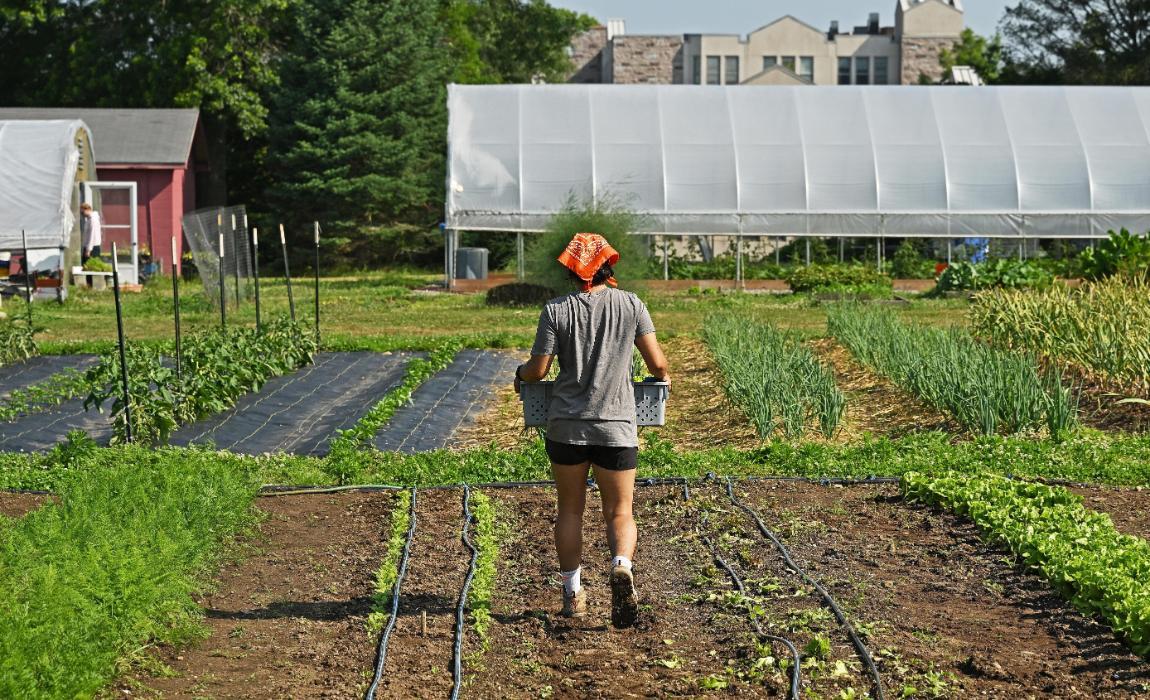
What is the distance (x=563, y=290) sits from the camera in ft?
68.9

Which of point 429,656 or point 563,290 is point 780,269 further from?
point 429,656

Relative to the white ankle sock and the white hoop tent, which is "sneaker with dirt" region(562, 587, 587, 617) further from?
the white hoop tent

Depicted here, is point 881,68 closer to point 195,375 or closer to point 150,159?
point 150,159

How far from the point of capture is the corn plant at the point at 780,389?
948 centimetres

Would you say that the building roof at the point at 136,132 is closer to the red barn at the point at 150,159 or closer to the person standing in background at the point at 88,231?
the red barn at the point at 150,159

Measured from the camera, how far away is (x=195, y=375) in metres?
11.0

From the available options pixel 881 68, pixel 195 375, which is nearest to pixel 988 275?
pixel 195 375

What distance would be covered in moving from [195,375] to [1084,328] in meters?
6.86

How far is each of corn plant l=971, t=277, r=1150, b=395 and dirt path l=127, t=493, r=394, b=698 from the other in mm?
5816

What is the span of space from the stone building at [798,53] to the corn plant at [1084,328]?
1651 inches

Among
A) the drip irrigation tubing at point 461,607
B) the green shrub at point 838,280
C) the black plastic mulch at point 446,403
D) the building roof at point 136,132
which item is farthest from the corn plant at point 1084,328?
the building roof at point 136,132

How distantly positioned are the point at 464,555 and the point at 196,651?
1.66 metres

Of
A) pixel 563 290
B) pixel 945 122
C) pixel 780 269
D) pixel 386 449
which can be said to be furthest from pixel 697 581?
pixel 945 122

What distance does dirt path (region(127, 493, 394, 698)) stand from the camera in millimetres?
5051
